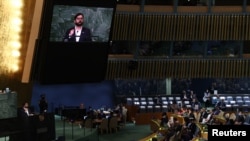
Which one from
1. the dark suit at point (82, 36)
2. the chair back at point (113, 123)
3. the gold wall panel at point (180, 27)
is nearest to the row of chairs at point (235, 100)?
the gold wall panel at point (180, 27)

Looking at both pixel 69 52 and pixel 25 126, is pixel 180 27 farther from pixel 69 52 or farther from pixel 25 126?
pixel 25 126

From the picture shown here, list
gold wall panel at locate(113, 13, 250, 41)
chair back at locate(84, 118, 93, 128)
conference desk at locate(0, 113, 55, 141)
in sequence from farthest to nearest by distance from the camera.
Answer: gold wall panel at locate(113, 13, 250, 41) → chair back at locate(84, 118, 93, 128) → conference desk at locate(0, 113, 55, 141)

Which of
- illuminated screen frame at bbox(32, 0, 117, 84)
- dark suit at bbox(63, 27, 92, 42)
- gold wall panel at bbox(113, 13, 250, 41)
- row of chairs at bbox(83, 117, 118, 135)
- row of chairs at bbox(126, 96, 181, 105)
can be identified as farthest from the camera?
row of chairs at bbox(126, 96, 181, 105)

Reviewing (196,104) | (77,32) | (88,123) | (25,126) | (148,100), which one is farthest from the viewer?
(148,100)

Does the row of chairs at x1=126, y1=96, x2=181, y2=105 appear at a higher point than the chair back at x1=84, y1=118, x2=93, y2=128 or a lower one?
higher

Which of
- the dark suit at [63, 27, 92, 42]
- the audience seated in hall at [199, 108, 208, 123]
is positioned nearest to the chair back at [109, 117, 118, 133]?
the audience seated in hall at [199, 108, 208, 123]

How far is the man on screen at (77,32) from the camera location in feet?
57.5

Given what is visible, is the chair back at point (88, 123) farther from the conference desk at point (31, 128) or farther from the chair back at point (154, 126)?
the conference desk at point (31, 128)

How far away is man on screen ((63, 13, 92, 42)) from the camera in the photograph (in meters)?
17.5

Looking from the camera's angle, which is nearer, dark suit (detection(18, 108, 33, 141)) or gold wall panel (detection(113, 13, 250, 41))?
dark suit (detection(18, 108, 33, 141))

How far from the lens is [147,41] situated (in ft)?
82.1

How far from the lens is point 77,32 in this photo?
17766 mm

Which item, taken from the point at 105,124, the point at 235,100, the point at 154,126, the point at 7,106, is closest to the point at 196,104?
the point at 235,100

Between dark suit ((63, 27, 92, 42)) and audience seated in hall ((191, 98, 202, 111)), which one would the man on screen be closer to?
dark suit ((63, 27, 92, 42))
